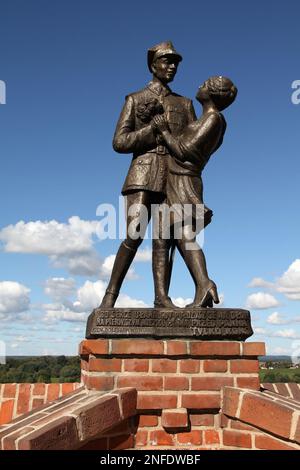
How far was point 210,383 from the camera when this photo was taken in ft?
11.4

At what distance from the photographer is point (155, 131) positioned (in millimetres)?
4082

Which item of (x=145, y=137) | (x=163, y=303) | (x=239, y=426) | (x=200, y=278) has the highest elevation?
(x=145, y=137)

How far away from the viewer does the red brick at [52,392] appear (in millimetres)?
4745

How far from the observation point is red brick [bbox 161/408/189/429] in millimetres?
3338

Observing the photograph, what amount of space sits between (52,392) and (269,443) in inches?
88.0

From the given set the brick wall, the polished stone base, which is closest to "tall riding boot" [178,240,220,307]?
the polished stone base

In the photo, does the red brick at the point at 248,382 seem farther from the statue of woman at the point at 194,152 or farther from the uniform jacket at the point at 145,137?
the uniform jacket at the point at 145,137

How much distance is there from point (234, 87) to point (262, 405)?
2.38 meters

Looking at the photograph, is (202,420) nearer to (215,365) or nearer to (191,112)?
(215,365)

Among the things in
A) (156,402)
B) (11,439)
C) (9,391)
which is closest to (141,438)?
(156,402)

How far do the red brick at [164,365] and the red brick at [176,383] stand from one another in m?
0.06

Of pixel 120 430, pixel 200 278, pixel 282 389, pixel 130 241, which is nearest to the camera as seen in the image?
pixel 120 430

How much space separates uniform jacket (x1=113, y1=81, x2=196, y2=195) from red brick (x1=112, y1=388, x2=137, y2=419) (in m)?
1.52

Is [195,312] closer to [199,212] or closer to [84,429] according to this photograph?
[199,212]
